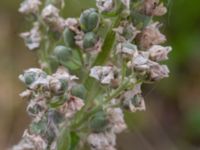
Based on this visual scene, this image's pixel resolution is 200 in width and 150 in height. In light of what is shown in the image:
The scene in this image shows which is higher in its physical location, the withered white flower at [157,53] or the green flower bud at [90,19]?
the green flower bud at [90,19]

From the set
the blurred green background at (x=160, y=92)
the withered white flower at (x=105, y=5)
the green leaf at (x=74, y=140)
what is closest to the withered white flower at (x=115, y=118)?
the green leaf at (x=74, y=140)

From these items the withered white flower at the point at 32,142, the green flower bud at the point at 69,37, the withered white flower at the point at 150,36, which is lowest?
the withered white flower at the point at 32,142

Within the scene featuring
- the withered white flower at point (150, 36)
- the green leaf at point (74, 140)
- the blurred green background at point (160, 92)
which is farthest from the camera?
the blurred green background at point (160, 92)

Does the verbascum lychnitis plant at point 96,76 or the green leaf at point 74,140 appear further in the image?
the green leaf at point 74,140

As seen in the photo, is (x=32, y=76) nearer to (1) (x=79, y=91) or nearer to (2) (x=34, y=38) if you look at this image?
(1) (x=79, y=91)

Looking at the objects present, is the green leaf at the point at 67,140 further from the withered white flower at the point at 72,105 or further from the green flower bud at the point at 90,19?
the green flower bud at the point at 90,19

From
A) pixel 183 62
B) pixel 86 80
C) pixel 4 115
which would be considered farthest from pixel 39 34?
pixel 183 62

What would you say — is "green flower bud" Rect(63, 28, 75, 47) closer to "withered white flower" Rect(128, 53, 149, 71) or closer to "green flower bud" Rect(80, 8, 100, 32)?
"green flower bud" Rect(80, 8, 100, 32)
